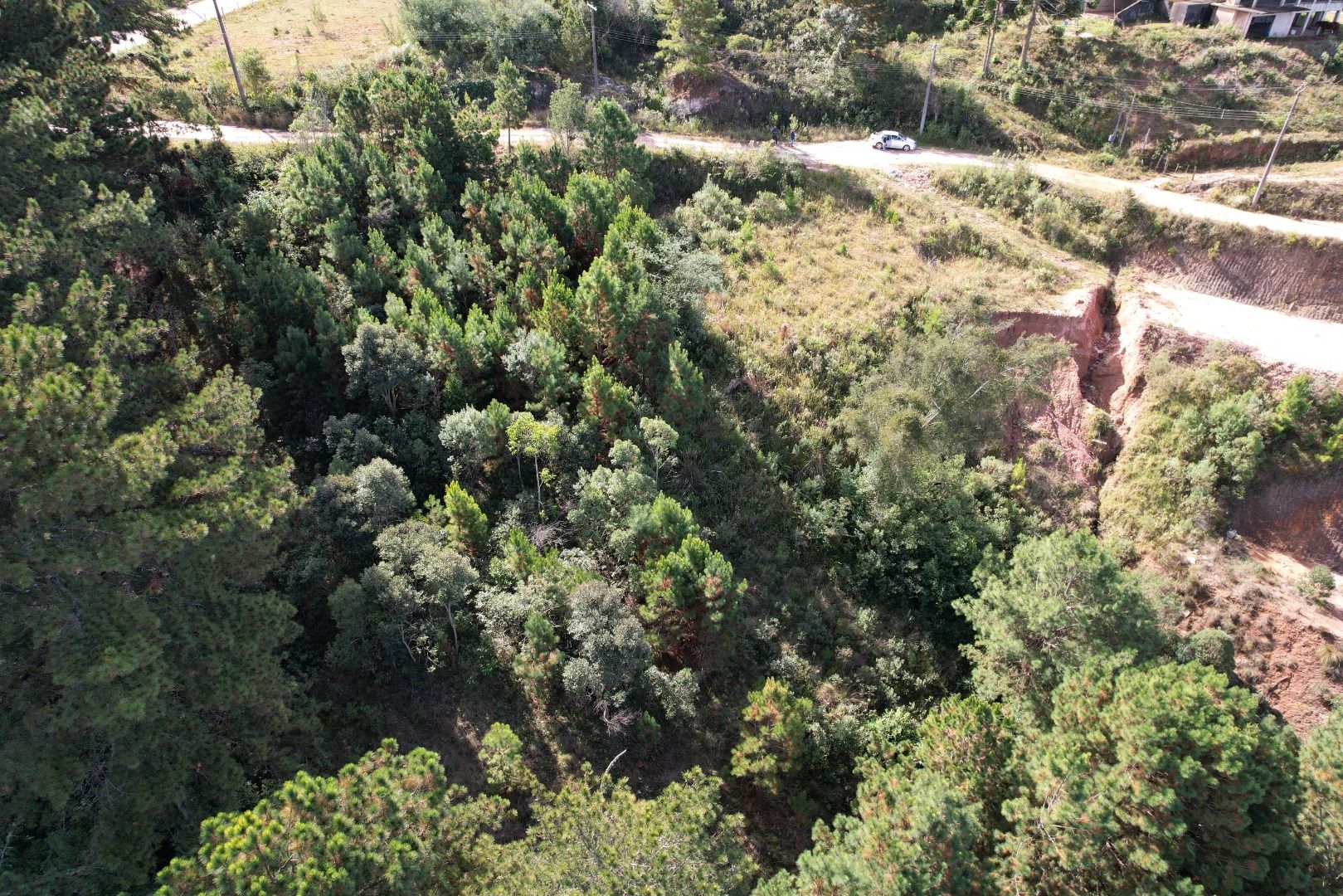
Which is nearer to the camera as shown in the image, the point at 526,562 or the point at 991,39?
the point at 526,562

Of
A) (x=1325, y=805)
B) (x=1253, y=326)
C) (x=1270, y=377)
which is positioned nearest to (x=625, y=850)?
(x=1325, y=805)

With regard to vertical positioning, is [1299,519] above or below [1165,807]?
below

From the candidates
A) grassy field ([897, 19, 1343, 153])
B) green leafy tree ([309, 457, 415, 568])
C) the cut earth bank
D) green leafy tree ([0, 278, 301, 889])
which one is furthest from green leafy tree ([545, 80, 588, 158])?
green leafy tree ([0, 278, 301, 889])

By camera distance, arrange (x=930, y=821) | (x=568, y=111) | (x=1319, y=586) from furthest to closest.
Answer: (x=568, y=111), (x=1319, y=586), (x=930, y=821)

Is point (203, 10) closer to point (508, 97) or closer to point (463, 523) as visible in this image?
point (508, 97)

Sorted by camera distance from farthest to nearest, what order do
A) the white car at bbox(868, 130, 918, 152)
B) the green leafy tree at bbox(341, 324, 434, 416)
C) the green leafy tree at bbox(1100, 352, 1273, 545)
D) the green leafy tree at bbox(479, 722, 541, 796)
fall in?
1. the white car at bbox(868, 130, 918, 152)
2. the green leafy tree at bbox(1100, 352, 1273, 545)
3. the green leafy tree at bbox(341, 324, 434, 416)
4. the green leafy tree at bbox(479, 722, 541, 796)

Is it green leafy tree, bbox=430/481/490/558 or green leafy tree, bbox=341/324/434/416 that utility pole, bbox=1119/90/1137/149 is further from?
green leafy tree, bbox=430/481/490/558
